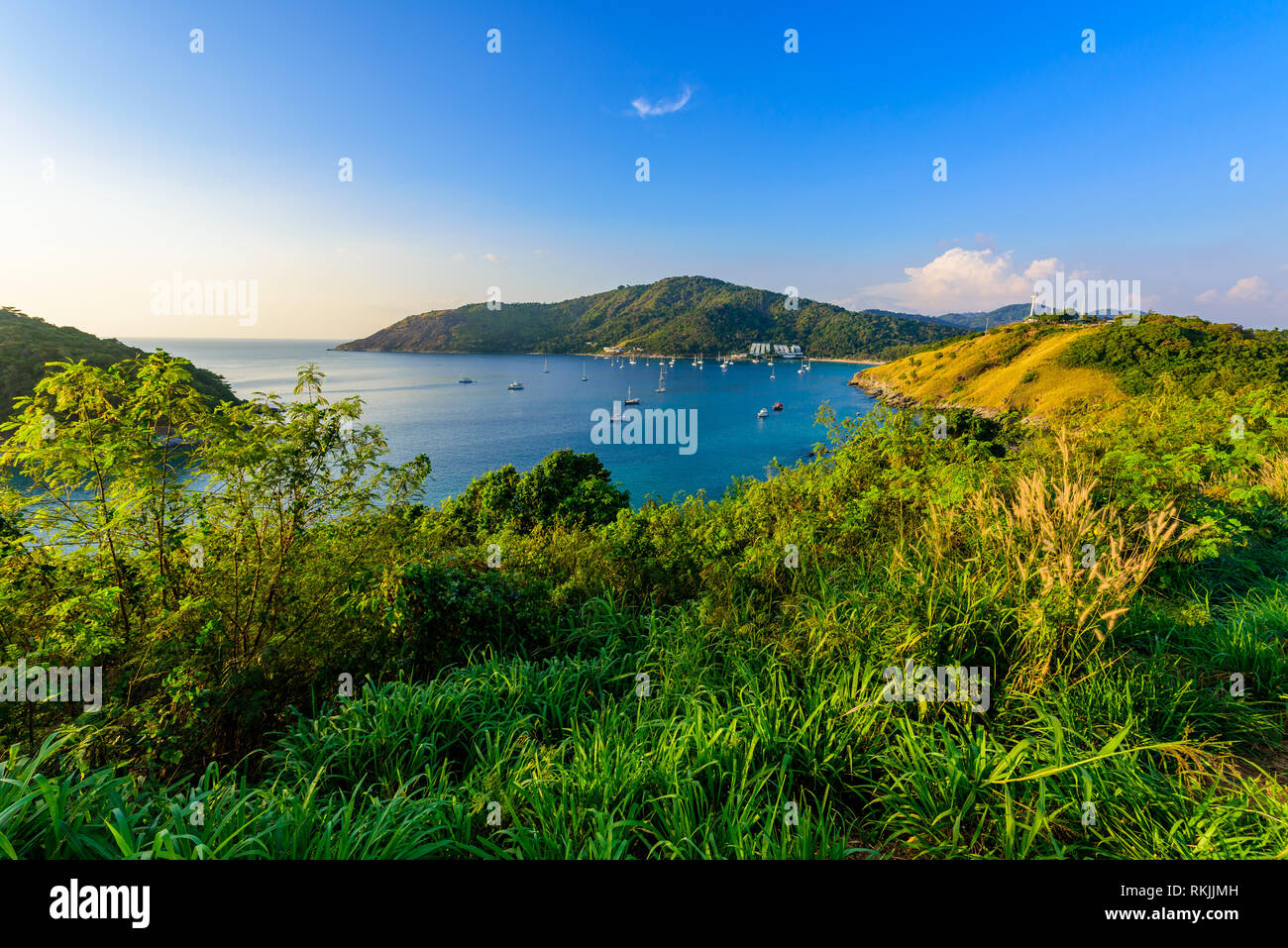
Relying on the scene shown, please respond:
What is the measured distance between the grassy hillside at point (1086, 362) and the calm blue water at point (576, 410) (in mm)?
15095

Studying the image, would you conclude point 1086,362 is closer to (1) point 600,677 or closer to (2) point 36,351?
(1) point 600,677

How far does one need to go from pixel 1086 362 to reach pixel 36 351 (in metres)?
109

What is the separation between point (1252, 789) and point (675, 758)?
2.73 meters

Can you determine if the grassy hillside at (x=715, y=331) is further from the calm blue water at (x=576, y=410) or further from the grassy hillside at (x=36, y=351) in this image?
the grassy hillside at (x=36, y=351)

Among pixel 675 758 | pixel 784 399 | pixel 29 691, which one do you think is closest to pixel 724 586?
pixel 675 758

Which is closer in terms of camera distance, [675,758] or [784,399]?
[675,758]

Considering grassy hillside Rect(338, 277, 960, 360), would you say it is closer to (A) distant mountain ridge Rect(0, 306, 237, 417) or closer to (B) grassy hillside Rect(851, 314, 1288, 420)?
(B) grassy hillside Rect(851, 314, 1288, 420)

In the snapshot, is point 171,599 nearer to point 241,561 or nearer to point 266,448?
point 241,561

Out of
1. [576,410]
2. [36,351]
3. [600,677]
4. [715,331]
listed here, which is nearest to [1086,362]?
[576,410]

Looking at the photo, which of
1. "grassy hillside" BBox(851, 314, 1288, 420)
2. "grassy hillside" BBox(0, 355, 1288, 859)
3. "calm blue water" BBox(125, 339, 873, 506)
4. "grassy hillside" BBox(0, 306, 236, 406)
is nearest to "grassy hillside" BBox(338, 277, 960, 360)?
"calm blue water" BBox(125, 339, 873, 506)

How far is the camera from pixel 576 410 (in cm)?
8469

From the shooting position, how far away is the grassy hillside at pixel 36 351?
3156cm

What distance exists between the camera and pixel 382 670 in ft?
13.1

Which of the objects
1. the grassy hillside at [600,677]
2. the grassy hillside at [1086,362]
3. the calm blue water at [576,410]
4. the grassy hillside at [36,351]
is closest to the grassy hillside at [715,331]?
the calm blue water at [576,410]
